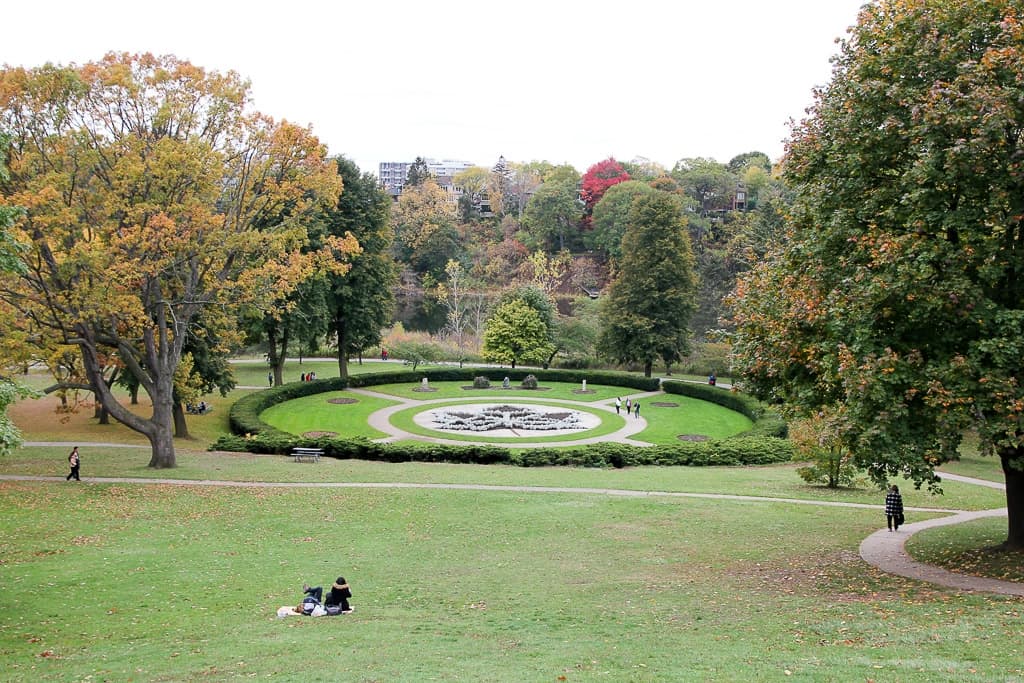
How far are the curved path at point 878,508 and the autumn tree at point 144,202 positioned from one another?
370 cm

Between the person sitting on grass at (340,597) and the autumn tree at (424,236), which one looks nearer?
the person sitting on grass at (340,597)

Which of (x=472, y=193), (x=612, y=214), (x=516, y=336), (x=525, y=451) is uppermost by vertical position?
(x=472, y=193)

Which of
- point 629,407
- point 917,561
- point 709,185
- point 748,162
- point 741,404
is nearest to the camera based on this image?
point 917,561

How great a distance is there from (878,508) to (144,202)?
2619 centimetres

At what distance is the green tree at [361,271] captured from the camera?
58000 mm

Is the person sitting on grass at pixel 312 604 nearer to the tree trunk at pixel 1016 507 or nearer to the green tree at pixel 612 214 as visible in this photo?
the tree trunk at pixel 1016 507

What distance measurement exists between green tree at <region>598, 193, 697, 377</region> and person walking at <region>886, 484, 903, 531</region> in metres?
40.9

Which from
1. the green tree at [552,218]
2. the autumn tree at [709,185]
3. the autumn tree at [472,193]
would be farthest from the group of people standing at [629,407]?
the autumn tree at [472,193]

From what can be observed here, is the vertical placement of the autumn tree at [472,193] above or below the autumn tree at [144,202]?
above

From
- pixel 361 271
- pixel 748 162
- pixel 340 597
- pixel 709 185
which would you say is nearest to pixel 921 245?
pixel 340 597

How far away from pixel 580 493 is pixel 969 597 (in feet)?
45.3

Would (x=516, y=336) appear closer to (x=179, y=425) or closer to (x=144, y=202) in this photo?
(x=179, y=425)

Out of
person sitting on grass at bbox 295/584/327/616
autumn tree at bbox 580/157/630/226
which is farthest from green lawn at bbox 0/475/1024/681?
autumn tree at bbox 580/157/630/226

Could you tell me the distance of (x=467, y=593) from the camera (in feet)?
51.2
